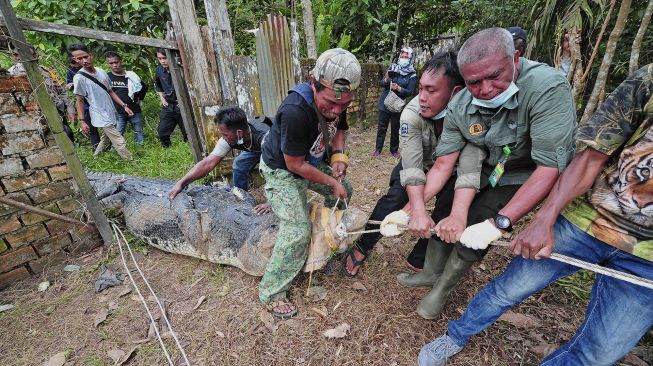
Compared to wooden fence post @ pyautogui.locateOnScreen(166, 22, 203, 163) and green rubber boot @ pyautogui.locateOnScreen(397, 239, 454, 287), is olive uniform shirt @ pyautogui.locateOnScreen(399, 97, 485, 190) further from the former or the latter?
wooden fence post @ pyautogui.locateOnScreen(166, 22, 203, 163)

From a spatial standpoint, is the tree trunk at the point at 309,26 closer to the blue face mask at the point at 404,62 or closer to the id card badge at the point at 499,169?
the blue face mask at the point at 404,62

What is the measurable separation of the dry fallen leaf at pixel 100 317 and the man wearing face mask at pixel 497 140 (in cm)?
235

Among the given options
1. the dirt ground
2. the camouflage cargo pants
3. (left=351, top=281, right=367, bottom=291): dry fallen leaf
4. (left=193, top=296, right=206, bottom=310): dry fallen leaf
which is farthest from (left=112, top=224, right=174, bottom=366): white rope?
(left=351, top=281, right=367, bottom=291): dry fallen leaf

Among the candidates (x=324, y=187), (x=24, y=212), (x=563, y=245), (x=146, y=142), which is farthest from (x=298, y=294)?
(x=146, y=142)

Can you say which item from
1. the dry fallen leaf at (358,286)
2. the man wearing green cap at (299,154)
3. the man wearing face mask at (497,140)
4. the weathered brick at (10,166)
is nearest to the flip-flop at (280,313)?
the man wearing green cap at (299,154)

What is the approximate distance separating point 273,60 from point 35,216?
3.14 metres

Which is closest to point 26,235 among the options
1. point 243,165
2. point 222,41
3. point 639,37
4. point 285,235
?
point 243,165

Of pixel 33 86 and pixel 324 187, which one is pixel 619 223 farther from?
pixel 33 86

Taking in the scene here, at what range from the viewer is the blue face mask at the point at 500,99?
4.82 feet

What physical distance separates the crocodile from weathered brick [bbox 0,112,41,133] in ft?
3.08

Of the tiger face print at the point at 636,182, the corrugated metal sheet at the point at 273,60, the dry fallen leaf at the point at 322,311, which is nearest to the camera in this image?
the tiger face print at the point at 636,182

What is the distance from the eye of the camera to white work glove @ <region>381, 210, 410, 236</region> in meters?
1.86

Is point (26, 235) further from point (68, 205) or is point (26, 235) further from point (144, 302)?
point (144, 302)

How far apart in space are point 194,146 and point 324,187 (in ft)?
7.20
